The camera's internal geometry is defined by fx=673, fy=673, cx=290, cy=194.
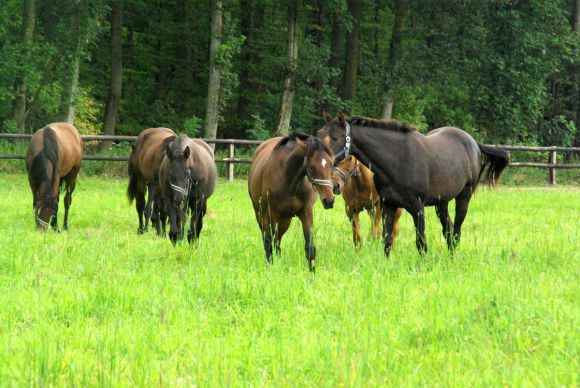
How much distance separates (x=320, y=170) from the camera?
673 cm

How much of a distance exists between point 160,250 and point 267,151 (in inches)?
73.2

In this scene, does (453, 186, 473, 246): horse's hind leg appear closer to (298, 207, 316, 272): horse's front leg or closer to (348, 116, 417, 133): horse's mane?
(348, 116, 417, 133): horse's mane

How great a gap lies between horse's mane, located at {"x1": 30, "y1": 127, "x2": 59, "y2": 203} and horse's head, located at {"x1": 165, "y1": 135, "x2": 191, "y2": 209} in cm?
254

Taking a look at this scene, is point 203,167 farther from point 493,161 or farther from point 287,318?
point 287,318

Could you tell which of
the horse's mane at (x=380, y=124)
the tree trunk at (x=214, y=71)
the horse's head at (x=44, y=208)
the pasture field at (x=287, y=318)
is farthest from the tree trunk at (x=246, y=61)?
the pasture field at (x=287, y=318)

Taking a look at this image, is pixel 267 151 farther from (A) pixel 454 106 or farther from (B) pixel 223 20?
(A) pixel 454 106

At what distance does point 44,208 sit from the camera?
33.2 feet

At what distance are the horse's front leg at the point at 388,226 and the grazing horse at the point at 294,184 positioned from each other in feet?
2.88

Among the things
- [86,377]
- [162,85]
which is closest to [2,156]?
[162,85]

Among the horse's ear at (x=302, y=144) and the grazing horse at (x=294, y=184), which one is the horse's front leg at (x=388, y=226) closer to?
the grazing horse at (x=294, y=184)

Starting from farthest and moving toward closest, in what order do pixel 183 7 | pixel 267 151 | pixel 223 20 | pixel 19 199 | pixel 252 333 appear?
pixel 183 7, pixel 223 20, pixel 19 199, pixel 267 151, pixel 252 333

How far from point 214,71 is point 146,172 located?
12096 millimetres

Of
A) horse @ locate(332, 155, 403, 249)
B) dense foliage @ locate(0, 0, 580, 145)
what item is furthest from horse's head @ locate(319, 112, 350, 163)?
dense foliage @ locate(0, 0, 580, 145)

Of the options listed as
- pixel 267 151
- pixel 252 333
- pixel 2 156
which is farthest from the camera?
pixel 2 156
